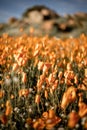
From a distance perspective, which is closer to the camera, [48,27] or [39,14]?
[48,27]

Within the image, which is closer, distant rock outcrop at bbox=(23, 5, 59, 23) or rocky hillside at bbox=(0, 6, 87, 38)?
rocky hillside at bbox=(0, 6, 87, 38)

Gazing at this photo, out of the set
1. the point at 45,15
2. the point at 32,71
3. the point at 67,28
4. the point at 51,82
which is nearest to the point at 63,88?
the point at 51,82

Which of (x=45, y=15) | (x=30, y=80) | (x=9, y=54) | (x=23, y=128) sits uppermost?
(x=45, y=15)

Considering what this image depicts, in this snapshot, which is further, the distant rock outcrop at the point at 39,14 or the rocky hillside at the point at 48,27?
the distant rock outcrop at the point at 39,14

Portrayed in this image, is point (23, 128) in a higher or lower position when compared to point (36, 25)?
lower

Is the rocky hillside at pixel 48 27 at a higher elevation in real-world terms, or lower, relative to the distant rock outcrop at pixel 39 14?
lower

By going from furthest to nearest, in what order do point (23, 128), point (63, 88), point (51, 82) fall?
point (63, 88) → point (51, 82) → point (23, 128)

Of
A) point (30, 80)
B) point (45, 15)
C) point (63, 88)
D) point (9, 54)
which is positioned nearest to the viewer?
point (63, 88)

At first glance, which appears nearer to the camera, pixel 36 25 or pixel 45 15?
pixel 36 25

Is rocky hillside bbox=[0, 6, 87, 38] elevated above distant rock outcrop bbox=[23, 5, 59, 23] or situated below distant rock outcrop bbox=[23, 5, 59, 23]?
below

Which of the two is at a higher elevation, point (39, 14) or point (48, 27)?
point (39, 14)

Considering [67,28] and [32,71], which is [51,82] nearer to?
[32,71]
